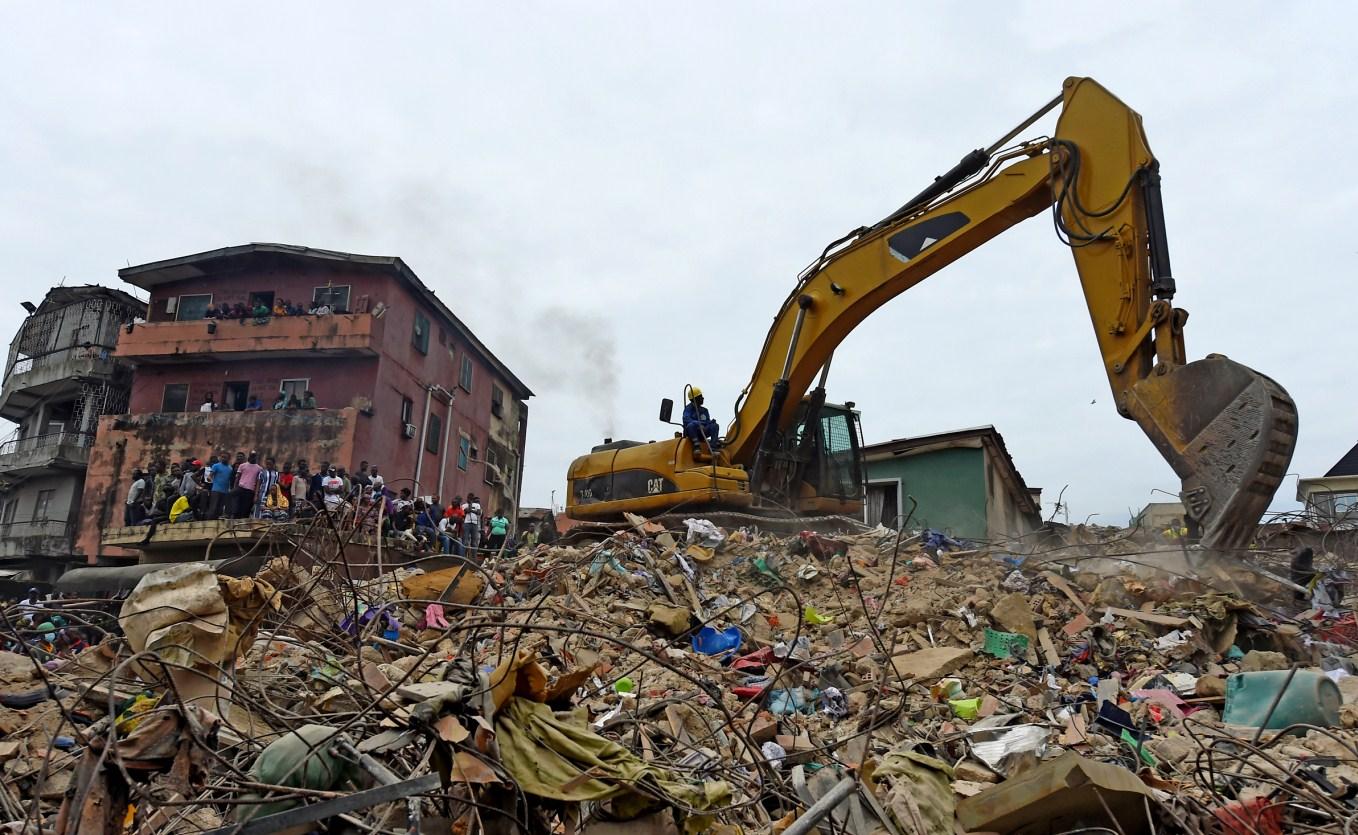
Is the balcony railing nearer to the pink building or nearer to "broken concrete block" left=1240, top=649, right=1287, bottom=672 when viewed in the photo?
the pink building

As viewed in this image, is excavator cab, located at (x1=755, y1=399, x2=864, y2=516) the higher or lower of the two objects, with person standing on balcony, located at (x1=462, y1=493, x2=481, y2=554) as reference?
higher

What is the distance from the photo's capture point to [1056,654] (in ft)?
18.8

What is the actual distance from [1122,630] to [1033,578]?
1099mm

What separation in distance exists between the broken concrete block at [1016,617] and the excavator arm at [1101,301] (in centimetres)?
131

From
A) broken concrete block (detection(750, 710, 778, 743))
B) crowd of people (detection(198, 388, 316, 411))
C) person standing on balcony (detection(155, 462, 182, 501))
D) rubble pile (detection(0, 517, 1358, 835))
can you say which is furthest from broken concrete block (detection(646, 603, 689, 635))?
crowd of people (detection(198, 388, 316, 411))

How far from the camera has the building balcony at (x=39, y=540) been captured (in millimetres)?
25516

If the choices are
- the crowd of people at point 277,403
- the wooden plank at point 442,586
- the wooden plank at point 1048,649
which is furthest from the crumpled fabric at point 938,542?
the crowd of people at point 277,403

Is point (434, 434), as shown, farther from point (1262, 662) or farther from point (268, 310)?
point (1262, 662)

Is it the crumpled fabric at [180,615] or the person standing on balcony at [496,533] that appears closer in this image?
the crumpled fabric at [180,615]

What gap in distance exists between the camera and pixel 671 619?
6.24 metres

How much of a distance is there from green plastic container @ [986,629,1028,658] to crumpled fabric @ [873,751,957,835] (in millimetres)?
2456

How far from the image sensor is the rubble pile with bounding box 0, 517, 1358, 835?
2535 mm

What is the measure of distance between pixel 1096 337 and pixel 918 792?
5.04 metres

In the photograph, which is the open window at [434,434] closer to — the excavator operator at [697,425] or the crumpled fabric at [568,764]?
the excavator operator at [697,425]
